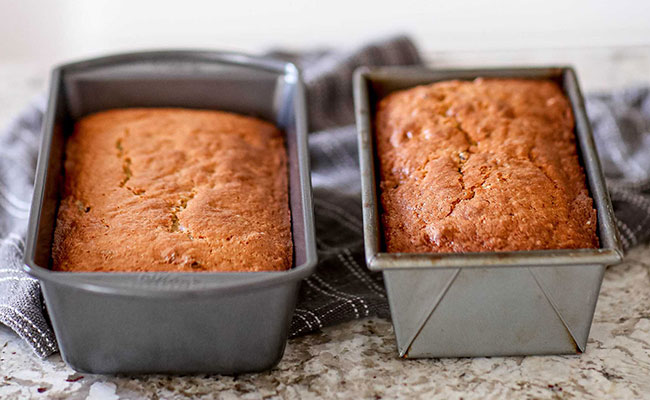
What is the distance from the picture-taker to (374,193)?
128 centimetres

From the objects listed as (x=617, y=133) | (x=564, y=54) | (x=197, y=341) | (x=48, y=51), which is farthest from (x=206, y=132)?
(x=48, y=51)

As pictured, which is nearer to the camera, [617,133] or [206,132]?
[206,132]

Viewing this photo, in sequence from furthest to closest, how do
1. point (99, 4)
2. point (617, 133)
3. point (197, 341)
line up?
1. point (99, 4)
2. point (617, 133)
3. point (197, 341)

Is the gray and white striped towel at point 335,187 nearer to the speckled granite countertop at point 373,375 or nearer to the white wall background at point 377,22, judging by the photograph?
the speckled granite countertop at point 373,375

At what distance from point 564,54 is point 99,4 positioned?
55.7 inches

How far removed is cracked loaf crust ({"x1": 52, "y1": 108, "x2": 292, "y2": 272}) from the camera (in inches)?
48.2

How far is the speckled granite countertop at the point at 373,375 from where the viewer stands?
49.3 inches

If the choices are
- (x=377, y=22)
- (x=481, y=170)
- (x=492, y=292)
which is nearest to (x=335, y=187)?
(x=481, y=170)

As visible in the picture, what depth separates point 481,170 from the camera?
1.33 metres

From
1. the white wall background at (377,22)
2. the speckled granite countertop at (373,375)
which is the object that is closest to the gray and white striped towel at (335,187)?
the speckled granite countertop at (373,375)

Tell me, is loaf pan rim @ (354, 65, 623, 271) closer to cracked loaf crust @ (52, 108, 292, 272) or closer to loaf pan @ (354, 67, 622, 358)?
loaf pan @ (354, 67, 622, 358)

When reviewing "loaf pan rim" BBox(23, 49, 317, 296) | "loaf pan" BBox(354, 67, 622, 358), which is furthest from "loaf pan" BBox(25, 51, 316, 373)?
"loaf pan" BBox(354, 67, 622, 358)

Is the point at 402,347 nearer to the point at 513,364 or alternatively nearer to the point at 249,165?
the point at 513,364

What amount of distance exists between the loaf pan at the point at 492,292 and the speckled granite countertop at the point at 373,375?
0.03 m
